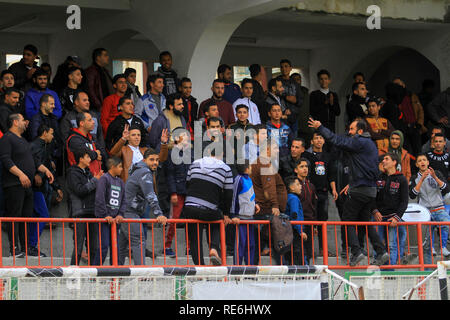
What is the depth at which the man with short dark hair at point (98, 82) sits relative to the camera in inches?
518

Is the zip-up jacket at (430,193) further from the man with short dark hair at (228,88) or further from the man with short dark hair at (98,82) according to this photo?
the man with short dark hair at (98,82)

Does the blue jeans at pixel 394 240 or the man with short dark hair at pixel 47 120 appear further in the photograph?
the man with short dark hair at pixel 47 120

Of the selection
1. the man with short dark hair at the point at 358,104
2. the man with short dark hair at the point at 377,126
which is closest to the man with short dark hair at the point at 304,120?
the man with short dark hair at the point at 358,104

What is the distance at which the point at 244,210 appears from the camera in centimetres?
1067

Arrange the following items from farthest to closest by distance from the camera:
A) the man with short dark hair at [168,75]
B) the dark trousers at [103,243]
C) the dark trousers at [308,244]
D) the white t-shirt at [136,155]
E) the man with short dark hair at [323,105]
A: the man with short dark hair at [323,105] → the man with short dark hair at [168,75] → the white t-shirt at [136,155] → the dark trousers at [308,244] → the dark trousers at [103,243]

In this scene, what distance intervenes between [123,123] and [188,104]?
1259 mm

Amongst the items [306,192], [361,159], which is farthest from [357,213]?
[306,192]

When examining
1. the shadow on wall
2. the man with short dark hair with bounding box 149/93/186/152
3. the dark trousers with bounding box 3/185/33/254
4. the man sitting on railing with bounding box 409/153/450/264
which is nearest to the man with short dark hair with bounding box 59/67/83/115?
the man with short dark hair with bounding box 149/93/186/152

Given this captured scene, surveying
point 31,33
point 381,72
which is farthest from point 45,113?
point 381,72

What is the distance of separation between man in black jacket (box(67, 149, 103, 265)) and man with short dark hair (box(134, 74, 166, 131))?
105 inches

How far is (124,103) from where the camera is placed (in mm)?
12352

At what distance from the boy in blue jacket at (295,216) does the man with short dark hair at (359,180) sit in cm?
61

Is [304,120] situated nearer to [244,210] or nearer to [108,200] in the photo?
[244,210]

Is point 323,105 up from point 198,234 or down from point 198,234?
up
